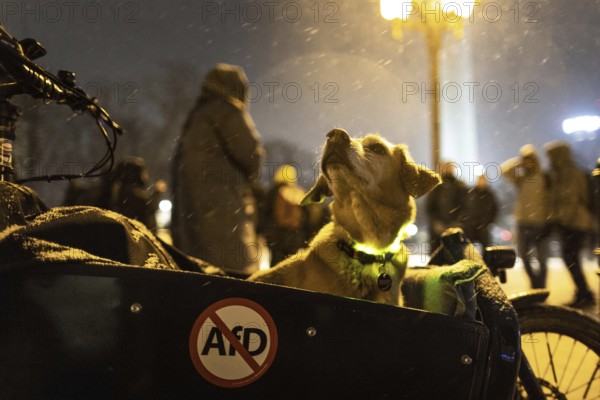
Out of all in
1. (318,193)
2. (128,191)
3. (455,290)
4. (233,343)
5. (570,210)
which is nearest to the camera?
(233,343)

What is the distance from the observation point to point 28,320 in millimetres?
1366

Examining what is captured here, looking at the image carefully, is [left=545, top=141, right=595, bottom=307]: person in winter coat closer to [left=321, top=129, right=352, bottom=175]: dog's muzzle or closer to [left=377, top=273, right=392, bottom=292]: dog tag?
[left=321, top=129, right=352, bottom=175]: dog's muzzle

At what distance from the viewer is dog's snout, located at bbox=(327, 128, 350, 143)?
294 cm

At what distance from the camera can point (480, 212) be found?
A: 780cm

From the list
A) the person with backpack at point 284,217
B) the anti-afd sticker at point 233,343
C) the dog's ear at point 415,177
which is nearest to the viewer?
the anti-afd sticker at point 233,343

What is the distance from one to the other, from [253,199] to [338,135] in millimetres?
3351

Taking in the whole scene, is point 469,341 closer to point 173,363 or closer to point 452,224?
point 173,363

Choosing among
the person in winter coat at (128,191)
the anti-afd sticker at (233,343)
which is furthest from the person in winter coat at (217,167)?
the anti-afd sticker at (233,343)

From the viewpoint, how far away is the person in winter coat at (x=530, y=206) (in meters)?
7.07

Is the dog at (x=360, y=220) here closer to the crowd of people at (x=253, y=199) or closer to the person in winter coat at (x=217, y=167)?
the crowd of people at (x=253, y=199)

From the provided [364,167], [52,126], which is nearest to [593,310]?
[364,167]

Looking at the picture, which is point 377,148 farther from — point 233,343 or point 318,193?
point 233,343

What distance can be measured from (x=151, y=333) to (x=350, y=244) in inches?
61.3

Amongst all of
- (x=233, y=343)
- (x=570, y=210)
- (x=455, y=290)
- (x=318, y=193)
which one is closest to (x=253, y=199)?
(x=318, y=193)
